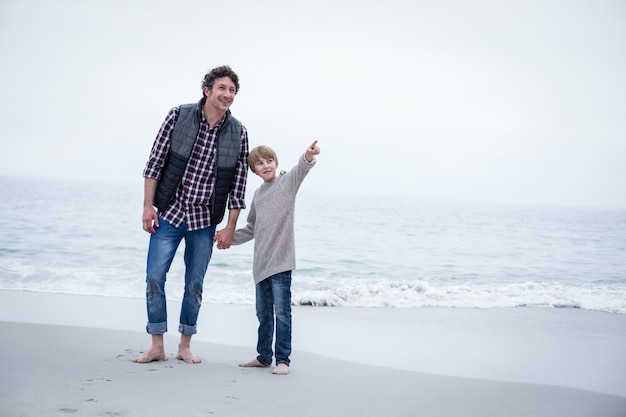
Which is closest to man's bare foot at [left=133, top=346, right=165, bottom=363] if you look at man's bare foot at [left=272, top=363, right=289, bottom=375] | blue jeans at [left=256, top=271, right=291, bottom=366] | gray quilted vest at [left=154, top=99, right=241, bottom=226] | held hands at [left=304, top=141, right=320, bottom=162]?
blue jeans at [left=256, top=271, right=291, bottom=366]

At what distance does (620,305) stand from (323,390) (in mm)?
6298

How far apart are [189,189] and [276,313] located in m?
0.99

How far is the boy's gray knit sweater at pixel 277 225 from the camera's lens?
11.4 ft

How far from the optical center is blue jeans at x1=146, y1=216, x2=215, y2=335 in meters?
3.44

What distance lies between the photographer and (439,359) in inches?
164

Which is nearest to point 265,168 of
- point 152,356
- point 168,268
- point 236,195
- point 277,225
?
point 236,195

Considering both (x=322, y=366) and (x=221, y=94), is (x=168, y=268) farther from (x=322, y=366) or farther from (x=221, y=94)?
(x=322, y=366)

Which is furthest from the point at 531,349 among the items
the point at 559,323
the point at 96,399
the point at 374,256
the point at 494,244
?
the point at 494,244

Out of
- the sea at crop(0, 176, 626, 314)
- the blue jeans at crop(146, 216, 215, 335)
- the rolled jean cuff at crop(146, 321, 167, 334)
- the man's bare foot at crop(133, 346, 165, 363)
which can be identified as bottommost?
the sea at crop(0, 176, 626, 314)

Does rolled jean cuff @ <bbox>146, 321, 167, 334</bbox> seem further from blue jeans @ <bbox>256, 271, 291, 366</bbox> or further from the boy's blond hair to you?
the boy's blond hair

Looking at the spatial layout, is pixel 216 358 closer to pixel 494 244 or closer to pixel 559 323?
pixel 559 323

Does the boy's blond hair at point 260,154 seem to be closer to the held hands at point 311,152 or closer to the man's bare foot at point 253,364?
the held hands at point 311,152

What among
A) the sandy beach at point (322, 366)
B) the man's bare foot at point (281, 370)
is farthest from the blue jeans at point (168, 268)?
the man's bare foot at point (281, 370)

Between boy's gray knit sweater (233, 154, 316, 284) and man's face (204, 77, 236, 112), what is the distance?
0.60 meters
